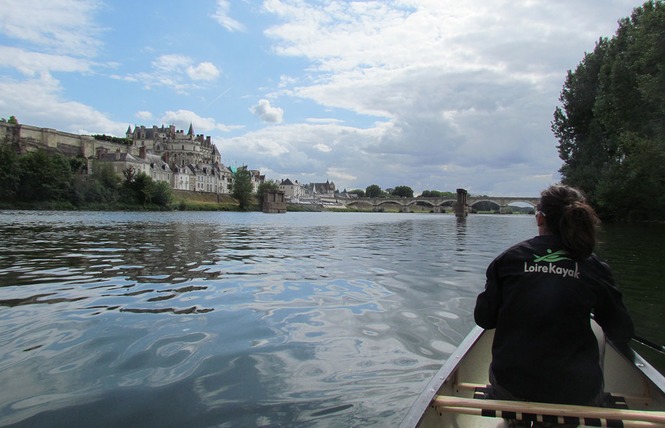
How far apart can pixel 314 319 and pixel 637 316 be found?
6.98 metres

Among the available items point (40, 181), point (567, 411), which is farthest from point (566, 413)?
point (40, 181)

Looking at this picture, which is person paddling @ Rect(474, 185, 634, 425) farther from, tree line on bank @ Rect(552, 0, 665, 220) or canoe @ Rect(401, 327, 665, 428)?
tree line on bank @ Rect(552, 0, 665, 220)

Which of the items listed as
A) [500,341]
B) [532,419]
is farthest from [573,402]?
[500,341]

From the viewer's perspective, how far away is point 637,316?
969 centimetres

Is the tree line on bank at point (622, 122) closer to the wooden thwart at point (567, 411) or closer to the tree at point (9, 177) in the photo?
the wooden thwart at point (567, 411)

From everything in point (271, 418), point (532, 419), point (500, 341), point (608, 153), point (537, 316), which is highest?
point (608, 153)

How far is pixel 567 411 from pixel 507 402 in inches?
16.9

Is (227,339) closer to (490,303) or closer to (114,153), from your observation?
(490,303)

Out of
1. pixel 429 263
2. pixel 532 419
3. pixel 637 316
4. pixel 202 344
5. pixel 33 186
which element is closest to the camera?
pixel 532 419

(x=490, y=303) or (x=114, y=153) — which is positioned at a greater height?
(x=114, y=153)

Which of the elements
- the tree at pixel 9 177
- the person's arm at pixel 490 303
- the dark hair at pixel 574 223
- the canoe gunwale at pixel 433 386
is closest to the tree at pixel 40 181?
the tree at pixel 9 177

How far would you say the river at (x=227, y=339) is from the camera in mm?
5168

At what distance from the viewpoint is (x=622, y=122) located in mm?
43688

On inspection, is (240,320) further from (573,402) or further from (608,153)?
(608,153)
